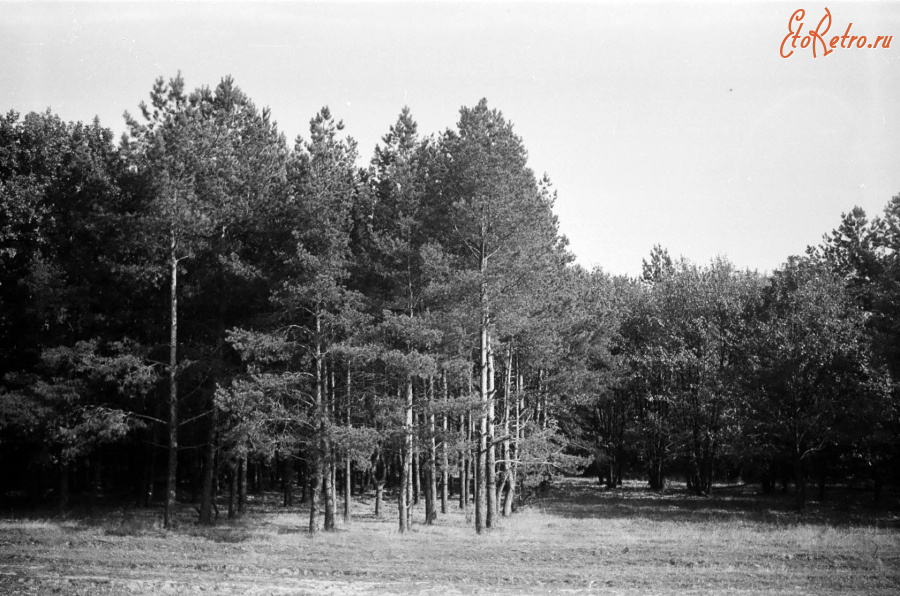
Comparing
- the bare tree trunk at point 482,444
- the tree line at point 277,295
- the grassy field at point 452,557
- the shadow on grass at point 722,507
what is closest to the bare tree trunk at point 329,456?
the tree line at point 277,295

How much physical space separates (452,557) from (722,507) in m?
25.5

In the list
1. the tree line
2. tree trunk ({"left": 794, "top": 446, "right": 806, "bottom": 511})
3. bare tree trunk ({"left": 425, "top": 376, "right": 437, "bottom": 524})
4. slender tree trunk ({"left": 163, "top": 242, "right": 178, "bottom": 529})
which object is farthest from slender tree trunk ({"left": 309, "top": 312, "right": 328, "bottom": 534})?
tree trunk ({"left": 794, "top": 446, "right": 806, "bottom": 511})

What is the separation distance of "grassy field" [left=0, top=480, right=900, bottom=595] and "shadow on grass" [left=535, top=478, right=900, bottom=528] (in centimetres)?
111

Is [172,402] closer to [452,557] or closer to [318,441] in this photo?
[318,441]

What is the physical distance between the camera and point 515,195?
24.6 meters

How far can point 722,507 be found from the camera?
127 feet

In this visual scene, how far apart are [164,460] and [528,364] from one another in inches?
901

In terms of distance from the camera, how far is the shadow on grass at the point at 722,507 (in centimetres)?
3194

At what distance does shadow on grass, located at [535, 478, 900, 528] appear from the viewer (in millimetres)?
31938

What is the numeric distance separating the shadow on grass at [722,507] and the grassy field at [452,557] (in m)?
1.11

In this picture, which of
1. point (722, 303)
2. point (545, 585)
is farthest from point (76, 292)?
point (722, 303)

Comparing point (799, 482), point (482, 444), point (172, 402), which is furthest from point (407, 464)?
point (799, 482)

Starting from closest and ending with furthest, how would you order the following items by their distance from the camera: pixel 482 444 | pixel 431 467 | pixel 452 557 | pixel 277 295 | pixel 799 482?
pixel 452 557, pixel 277 295, pixel 482 444, pixel 431 467, pixel 799 482

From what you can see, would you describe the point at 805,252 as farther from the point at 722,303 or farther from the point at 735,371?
the point at 735,371
